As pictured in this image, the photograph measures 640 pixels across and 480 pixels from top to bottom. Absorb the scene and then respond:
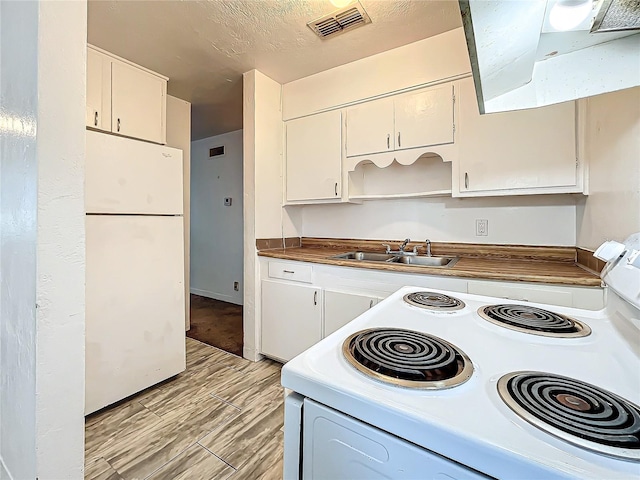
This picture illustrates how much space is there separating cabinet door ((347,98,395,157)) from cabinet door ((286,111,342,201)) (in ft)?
0.35

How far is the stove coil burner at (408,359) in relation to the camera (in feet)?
1.71

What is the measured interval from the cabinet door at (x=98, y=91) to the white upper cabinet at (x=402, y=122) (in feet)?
5.99

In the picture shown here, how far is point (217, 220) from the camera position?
426cm

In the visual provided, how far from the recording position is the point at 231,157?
4.07 metres

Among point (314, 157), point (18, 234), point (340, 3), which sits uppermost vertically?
point (340, 3)

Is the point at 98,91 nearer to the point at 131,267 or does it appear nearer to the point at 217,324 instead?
the point at 131,267


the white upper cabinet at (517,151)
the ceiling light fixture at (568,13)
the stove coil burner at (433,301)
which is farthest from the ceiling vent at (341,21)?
the stove coil burner at (433,301)

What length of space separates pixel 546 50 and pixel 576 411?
0.78m

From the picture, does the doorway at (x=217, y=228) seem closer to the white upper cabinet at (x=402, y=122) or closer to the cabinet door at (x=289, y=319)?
the cabinet door at (x=289, y=319)

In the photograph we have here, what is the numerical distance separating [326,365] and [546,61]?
920 mm

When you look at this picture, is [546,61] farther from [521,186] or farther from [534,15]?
[521,186]

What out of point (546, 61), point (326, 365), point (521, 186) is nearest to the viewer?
point (326, 365)

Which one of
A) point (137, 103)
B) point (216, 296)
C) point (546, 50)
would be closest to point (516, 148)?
point (546, 50)

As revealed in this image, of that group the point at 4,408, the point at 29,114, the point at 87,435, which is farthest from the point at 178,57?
the point at 87,435
